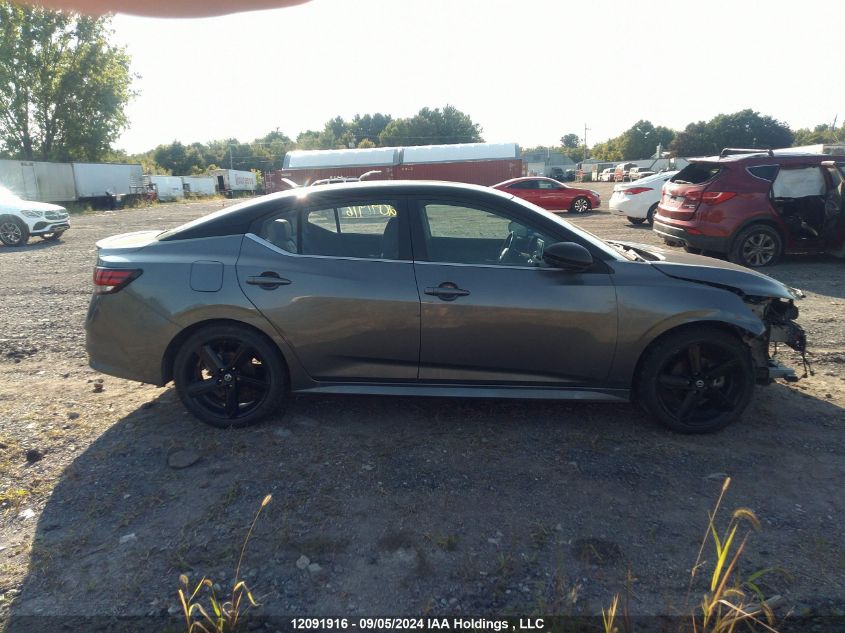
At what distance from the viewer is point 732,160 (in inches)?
344

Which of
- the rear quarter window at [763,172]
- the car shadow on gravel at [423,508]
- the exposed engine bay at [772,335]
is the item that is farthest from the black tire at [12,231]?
the exposed engine bay at [772,335]

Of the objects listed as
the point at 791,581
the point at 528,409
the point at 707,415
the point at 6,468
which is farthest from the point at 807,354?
the point at 6,468

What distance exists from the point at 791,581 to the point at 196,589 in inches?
94.0

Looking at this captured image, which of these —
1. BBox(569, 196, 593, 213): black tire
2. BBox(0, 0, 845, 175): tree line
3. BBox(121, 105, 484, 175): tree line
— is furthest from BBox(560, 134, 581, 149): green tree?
BBox(569, 196, 593, 213): black tire

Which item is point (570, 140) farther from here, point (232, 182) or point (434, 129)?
point (232, 182)

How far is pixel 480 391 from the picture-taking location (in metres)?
3.68

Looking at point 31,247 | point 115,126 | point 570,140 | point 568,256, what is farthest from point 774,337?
point 570,140

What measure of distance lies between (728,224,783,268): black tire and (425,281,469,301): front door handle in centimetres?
683

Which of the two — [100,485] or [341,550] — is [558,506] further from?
[100,485]

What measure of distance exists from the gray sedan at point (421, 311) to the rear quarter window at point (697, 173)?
5774 mm

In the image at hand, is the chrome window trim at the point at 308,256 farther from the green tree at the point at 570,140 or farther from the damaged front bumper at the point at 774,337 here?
the green tree at the point at 570,140

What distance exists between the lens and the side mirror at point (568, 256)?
3.49 metres

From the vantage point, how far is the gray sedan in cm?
357

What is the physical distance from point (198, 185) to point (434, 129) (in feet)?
→ 121
